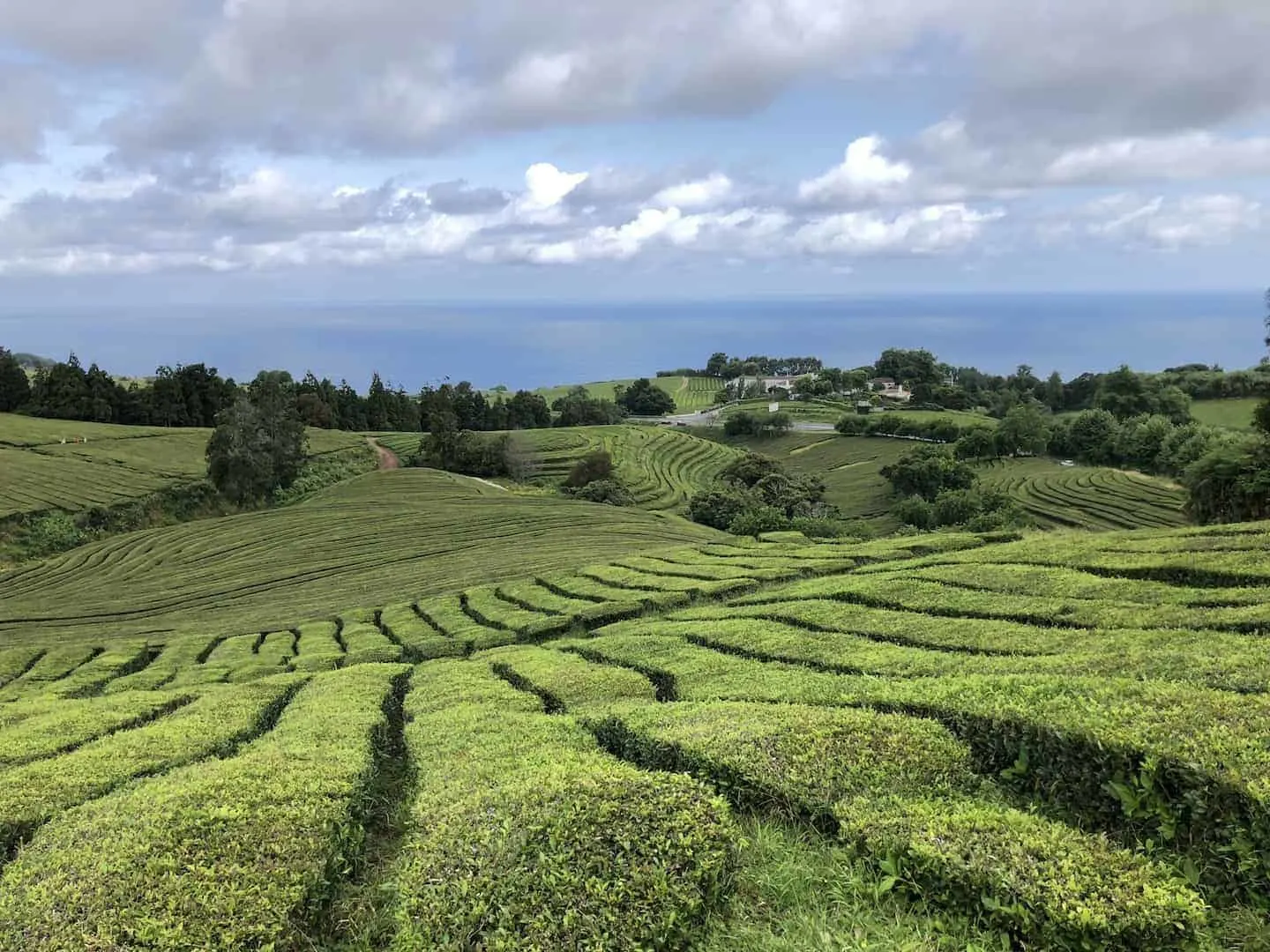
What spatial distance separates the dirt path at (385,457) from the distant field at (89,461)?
124 inches

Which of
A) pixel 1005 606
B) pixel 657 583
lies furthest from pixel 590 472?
pixel 1005 606

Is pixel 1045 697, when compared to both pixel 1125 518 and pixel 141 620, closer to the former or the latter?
pixel 141 620

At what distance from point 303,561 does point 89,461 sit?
46941 millimetres

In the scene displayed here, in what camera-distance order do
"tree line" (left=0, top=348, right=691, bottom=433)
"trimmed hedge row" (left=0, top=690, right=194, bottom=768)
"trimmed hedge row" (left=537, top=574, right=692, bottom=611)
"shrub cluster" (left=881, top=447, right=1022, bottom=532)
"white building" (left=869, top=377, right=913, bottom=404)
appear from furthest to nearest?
1. "white building" (left=869, top=377, right=913, bottom=404)
2. "tree line" (left=0, top=348, right=691, bottom=433)
3. "shrub cluster" (left=881, top=447, right=1022, bottom=532)
4. "trimmed hedge row" (left=537, top=574, right=692, bottom=611)
5. "trimmed hedge row" (left=0, top=690, right=194, bottom=768)

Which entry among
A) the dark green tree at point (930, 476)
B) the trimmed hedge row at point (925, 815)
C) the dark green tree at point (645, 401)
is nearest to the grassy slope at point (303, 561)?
the trimmed hedge row at point (925, 815)

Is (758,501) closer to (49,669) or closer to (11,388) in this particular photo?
(49,669)

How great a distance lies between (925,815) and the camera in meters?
6.88

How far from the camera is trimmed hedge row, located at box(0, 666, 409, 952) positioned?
6.15 meters

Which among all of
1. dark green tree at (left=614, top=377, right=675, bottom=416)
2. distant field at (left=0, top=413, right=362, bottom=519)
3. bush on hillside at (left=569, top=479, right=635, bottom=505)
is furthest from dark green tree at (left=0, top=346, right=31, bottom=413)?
dark green tree at (left=614, top=377, right=675, bottom=416)

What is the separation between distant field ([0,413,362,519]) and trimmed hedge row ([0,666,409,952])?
61.6 m

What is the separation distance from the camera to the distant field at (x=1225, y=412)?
108 meters

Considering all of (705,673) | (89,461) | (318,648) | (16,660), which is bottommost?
(16,660)

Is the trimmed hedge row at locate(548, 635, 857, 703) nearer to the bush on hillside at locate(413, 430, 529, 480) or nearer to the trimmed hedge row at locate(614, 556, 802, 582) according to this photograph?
the trimmed hedge row at locate(614, 556, 802, 582)

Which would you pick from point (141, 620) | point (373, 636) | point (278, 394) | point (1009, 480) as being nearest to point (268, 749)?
point (373, 636)
